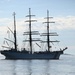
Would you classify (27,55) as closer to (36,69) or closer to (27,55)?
(27,55)

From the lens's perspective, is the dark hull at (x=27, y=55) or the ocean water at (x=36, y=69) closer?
the ocean water at (x=36, y=69)

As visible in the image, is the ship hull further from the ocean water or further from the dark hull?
the ocean water

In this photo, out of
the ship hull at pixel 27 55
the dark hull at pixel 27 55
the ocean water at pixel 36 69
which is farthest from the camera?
the ship hull at pixel 27 55

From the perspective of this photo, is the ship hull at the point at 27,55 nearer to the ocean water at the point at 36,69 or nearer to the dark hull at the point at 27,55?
the dark hull at the point at 27,55

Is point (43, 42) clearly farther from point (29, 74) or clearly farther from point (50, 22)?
point (29, 74)

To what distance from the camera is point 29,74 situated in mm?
93250

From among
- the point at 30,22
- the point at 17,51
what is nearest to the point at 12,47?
the point at 17,51

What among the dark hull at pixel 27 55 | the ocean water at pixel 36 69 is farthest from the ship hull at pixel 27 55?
the ocean water at pixel 36 69

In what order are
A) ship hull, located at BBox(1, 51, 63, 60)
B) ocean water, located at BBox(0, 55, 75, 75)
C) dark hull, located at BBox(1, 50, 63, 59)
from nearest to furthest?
ocean water, located at BBox(0, 55, 75, 75)
dark hull, located at BBox(1, 50, 63, 59)
ship hull, located at BBox(1, 51, 63, 60)

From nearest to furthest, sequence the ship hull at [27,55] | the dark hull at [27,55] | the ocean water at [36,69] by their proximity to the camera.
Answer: the ocean water at [36,69]
the dark hull at [27,55]
the ship hull at [27,55]

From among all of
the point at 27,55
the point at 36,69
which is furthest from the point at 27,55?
the point at 36,69

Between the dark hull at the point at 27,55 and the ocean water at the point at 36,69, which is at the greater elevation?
the dark hull at the point at 27,55

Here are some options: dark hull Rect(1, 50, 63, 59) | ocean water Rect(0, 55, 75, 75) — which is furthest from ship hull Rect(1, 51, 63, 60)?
ocean water Rect(0, 55, 75, 75)

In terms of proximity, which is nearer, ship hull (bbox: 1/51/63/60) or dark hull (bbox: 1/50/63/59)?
dark hull (bbox: 1/50/63/59)
